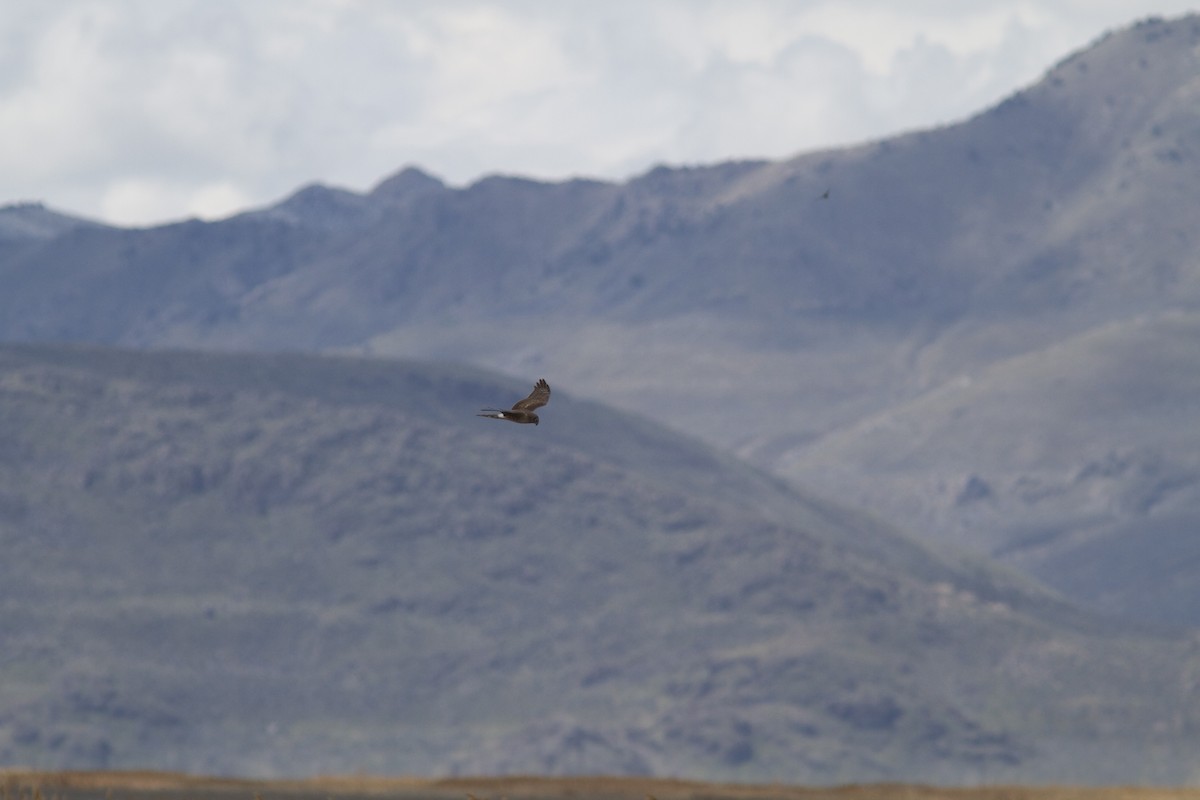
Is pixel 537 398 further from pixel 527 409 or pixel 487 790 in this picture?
pixel 487 790

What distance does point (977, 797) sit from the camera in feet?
212

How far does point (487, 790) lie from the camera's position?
65.0 meters

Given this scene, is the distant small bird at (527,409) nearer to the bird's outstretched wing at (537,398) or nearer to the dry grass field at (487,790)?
the bird's outstretched wing at (537,398)

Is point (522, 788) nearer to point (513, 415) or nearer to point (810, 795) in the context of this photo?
point (810, 795)

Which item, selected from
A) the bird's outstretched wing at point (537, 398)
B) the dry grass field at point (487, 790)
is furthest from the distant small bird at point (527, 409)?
the dry grass field at point (487, 790)

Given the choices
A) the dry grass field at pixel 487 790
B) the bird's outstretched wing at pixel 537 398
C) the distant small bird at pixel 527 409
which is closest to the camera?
the distant small bird at pixel 527 409

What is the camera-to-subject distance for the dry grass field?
6281cm

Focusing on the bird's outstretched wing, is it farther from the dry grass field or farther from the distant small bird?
the dry grass field

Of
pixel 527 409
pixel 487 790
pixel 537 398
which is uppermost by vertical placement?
pixel 537 398

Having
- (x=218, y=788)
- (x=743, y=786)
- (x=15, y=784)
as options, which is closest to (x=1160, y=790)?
(x=743, y=786)

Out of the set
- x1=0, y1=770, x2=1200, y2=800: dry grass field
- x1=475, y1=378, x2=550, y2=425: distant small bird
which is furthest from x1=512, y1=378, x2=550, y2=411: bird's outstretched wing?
x1=0, y1=770, x2=1200, y2=800: dry grass field

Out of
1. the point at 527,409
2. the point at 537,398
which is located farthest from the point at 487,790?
the point at 527,409

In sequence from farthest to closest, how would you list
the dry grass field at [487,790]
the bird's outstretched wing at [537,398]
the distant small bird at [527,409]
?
1. the dry grass field at [487,790]
2. the bird's outstretched wing at [537,398]
3. the distant small bird at [527,409]

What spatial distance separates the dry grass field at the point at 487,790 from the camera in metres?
62.8
